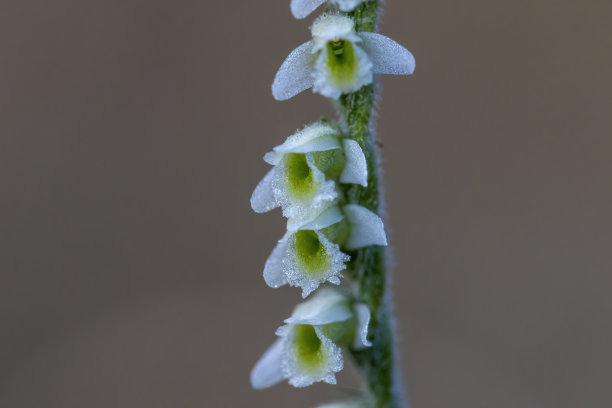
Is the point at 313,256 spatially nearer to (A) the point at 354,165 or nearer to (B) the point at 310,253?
(B) the point at 310,253

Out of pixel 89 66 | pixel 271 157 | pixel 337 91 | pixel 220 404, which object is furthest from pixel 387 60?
pixel 89 66

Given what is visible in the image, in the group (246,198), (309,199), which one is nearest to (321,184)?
(309,199)

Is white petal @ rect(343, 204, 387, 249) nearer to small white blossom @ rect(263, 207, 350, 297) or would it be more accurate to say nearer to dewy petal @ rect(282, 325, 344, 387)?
small white blossom @ rect(263, 207, 350, 297)

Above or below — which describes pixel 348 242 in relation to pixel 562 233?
below

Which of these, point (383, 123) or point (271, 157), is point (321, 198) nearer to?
point (271, 157)

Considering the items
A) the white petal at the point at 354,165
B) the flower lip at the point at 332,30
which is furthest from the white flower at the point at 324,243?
the flower lip at the point at 332,30

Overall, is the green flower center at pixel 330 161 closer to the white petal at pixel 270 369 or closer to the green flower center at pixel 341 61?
the green flower center at pixel 341 61
